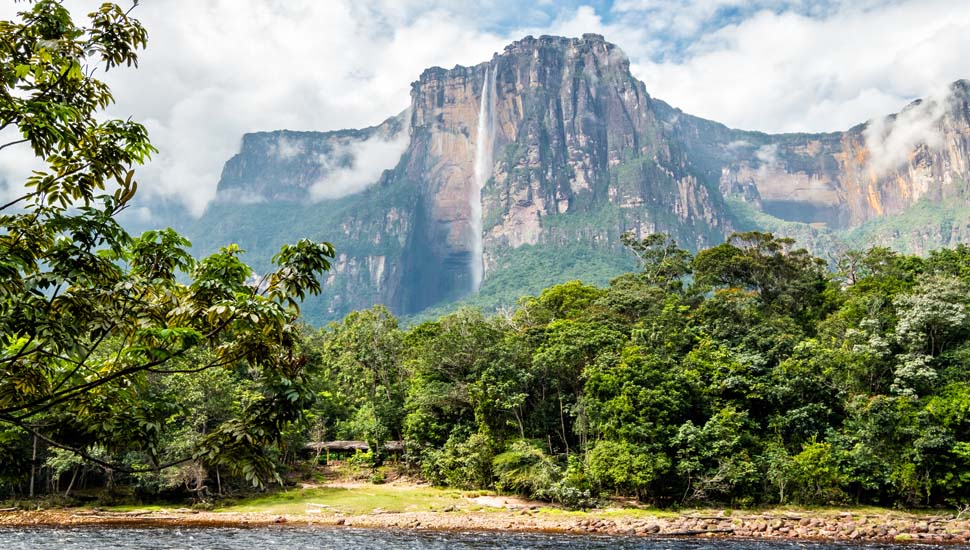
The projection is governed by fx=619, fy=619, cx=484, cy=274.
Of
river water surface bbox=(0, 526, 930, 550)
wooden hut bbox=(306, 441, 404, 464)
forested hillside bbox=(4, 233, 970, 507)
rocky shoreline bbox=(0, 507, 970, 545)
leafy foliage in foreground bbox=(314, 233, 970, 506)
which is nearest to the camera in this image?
river water surface bbox=(0, 526, 930, 550)

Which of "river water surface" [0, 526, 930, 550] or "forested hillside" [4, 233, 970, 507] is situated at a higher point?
"forested hillside" [4, 233, 970, 507]

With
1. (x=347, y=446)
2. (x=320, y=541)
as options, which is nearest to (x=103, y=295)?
(x=320, y=541)

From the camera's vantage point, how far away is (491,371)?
38.9m

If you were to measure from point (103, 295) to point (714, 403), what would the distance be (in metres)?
35.0

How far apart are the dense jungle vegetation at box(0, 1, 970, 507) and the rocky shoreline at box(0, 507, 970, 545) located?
204cm

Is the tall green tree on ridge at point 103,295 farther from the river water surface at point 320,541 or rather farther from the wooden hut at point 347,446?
the wooden hut at point 347,446

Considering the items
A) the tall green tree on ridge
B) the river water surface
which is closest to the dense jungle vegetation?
the tall green tree on ridge

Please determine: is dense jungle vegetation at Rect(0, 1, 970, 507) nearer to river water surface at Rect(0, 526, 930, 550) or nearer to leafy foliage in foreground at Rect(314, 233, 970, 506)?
leafy foliage in foreground at Rect(314, 233, 970, 506)

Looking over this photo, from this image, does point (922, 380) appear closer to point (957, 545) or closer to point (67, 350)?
point (957, 545)

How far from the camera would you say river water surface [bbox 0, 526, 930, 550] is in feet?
81.7

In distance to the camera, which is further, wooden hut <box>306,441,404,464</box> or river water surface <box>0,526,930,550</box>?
wooden hut <box>306,441,404,464</box>

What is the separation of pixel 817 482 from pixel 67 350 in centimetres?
3562

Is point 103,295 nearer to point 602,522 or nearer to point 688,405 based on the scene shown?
point 602,522

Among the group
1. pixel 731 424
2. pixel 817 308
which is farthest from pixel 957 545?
pixel 817 308
